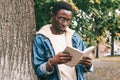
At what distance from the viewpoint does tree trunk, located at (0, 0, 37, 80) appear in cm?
511

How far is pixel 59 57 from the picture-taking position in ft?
15.2

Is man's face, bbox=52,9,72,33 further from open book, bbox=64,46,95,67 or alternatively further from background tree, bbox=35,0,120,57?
background tree, bbox=35,0,120,57

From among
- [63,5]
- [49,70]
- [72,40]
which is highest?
[63,5]

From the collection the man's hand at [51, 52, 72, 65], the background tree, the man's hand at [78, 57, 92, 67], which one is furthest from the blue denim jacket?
the background tree

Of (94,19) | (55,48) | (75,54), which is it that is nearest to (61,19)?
(55,48)

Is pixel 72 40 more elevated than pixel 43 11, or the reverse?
pixel 43 11

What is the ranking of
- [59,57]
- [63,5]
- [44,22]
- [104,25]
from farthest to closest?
[104,25]
[44,22]
[63,5]
[59,57]

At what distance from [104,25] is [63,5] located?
3788 mm

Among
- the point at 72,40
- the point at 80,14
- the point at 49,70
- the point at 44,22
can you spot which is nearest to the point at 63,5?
the point at 72,40

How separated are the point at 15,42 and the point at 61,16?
647mm

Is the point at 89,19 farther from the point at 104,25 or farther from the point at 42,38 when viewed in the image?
the point at 42,38

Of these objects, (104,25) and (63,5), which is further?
(104,25)

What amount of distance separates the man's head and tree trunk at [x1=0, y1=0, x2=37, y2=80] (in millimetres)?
421

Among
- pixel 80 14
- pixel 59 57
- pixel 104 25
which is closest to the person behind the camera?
pixel 59 57
